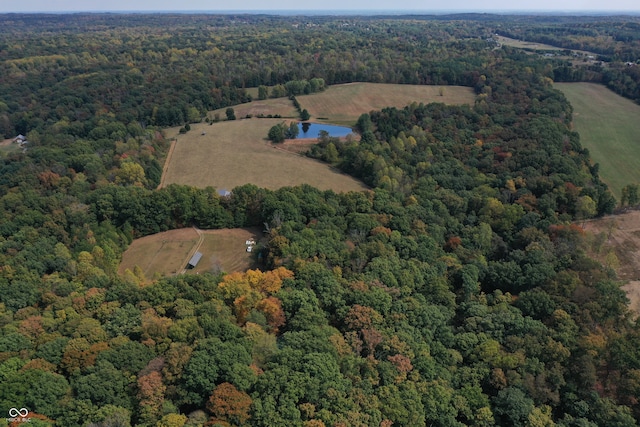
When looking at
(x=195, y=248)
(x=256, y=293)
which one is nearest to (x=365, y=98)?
(x=195, y=248)

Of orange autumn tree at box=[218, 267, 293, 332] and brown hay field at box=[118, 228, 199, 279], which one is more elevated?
orange autumn tree at box=[218, 267, 293, 332]

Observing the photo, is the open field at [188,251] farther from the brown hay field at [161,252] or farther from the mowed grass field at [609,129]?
the mowed grass field at [609,129]

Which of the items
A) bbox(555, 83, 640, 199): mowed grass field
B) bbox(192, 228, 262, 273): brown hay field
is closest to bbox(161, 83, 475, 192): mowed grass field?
bbox(192, 228, 262, 273): brown hay field

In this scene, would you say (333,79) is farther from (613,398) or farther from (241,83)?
(613,398)

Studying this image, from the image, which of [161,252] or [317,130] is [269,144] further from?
[161,252]

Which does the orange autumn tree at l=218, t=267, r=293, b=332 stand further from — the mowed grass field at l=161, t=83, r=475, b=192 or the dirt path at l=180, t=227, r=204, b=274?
the mowed grass field at l=161, t=83, r=475, b=192

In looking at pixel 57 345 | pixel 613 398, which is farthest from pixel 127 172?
pixel 613 398

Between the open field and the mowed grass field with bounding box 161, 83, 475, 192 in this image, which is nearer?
the open field
